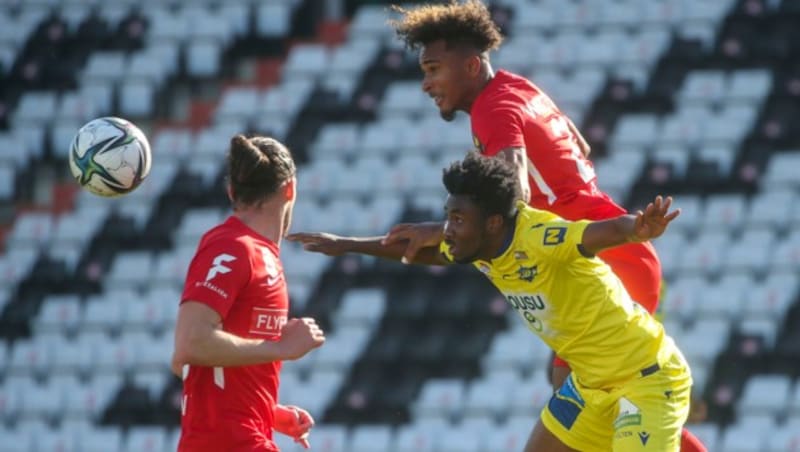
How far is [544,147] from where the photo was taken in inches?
272

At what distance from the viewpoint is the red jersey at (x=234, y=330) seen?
598 cm

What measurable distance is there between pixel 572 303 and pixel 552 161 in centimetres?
74

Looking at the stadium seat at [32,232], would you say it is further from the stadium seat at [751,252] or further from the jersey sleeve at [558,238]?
the jersey sleeve at [558,238]

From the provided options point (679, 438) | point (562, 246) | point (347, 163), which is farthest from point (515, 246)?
point (347, 163)

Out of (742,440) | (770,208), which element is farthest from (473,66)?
(770,208)

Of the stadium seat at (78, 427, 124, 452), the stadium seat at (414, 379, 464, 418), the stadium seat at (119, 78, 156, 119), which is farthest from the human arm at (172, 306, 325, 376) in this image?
the stadium seat at (119, 78, 156, 119)

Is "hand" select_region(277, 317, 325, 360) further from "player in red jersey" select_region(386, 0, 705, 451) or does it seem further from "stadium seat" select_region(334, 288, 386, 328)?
"stadium seat" select_region(334, 288, 386, 328)

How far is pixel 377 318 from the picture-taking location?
14859mm

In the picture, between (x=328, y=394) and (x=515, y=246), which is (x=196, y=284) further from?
(x=328, y=394)

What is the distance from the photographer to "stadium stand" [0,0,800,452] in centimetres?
1399

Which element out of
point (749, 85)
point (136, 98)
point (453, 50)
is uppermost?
point (453, 50)

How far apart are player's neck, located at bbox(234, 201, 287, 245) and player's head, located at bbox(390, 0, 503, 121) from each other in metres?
1.06

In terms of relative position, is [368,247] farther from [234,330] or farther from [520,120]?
[234,330]

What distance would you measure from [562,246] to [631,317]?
586 mm
